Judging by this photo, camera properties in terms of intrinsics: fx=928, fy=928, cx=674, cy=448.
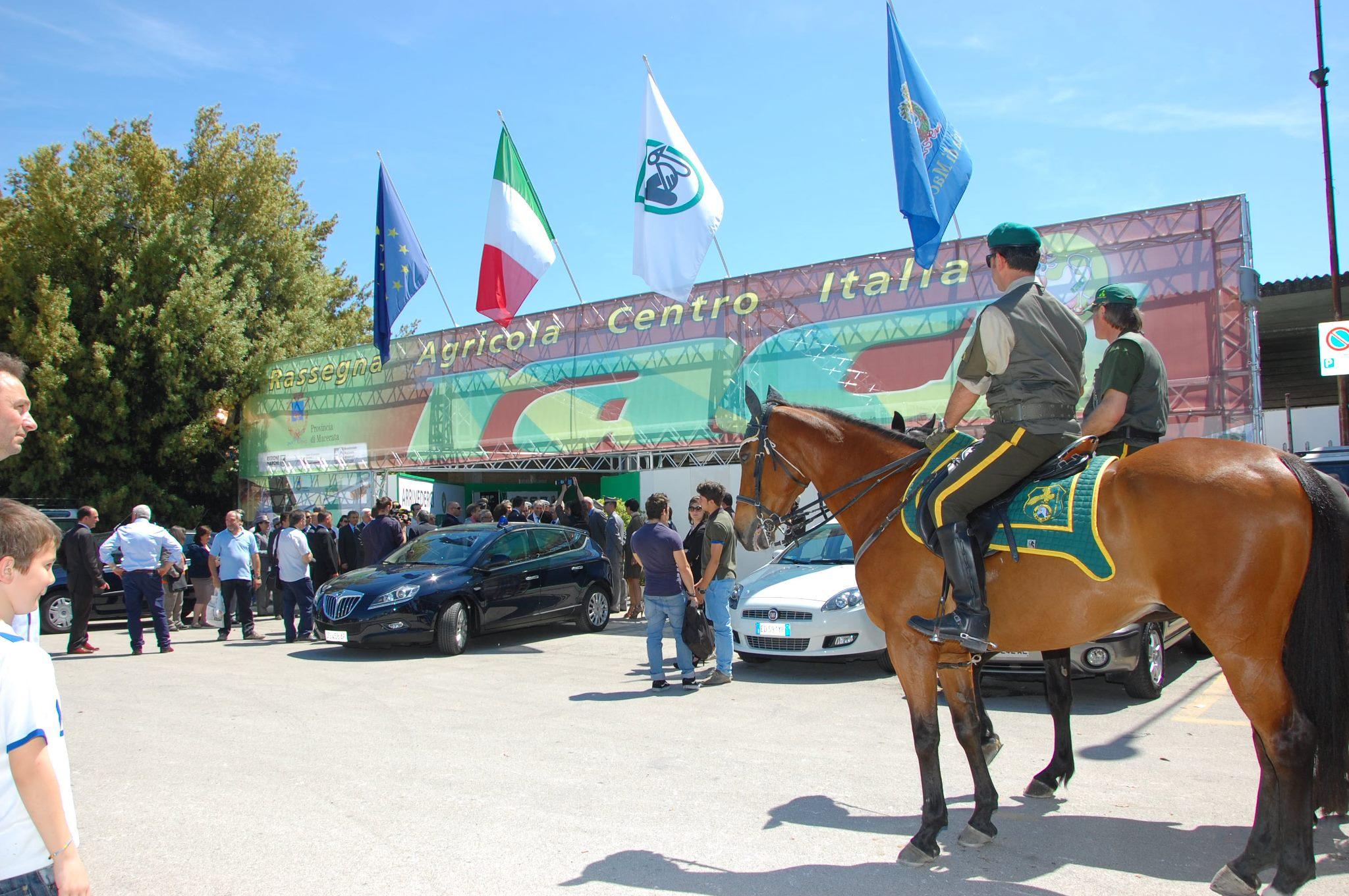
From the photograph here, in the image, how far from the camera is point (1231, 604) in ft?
12.8

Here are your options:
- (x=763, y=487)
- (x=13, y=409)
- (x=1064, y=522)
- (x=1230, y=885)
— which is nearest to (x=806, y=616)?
(x=763, y=487)

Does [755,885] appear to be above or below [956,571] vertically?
below

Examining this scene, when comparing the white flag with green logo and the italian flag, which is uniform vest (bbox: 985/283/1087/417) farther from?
the italian flag

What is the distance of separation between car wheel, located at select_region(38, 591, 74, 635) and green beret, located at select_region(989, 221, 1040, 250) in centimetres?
1544

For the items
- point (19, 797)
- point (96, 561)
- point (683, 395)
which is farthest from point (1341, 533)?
point (683, 395)

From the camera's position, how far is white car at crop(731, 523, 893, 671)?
9.35m

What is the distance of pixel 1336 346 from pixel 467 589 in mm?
13690

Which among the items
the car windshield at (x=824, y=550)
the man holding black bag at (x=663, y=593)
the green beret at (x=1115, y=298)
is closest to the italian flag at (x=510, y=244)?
the car windshield at (x=824, y=550)

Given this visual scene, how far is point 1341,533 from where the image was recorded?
3.99m

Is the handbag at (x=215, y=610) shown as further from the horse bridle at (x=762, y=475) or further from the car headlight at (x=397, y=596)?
the horse bridle at (x=762, y=475)

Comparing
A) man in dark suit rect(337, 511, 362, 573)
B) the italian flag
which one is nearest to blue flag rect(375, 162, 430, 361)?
the italian flag

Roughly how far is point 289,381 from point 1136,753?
26.1 meters

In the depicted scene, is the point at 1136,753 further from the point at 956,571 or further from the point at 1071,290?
the point at 1071,290

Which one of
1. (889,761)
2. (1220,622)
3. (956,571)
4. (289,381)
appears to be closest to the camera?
(1220,622)
